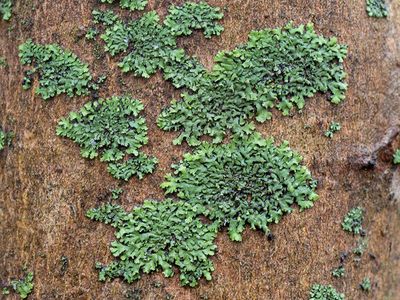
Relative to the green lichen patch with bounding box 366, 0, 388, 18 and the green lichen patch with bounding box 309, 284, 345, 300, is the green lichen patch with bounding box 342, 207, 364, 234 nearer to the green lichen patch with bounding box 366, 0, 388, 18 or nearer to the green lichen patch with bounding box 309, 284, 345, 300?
the green lichen patch with bounding box 309, 284, 345, 300

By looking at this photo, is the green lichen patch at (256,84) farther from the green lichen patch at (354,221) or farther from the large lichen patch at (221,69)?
the green lichen patch at (354,221)

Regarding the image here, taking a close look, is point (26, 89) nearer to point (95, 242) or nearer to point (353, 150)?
point (95, 242)

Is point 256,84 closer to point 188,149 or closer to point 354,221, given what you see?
point 188,149

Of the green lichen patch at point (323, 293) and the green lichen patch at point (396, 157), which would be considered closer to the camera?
the green lichen patch at point (323, 293)

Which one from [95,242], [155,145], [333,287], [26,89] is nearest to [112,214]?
[95,242]

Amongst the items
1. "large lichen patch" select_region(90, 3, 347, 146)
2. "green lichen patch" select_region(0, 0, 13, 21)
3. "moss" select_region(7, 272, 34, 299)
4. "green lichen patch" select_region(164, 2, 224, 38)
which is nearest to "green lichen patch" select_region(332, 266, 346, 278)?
"large lichen patch" select_region(90, 3, 347, 146)

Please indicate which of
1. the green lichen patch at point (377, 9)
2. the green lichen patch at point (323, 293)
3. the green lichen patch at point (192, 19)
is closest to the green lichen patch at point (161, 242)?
the green lichen patch at point (323, 293)
